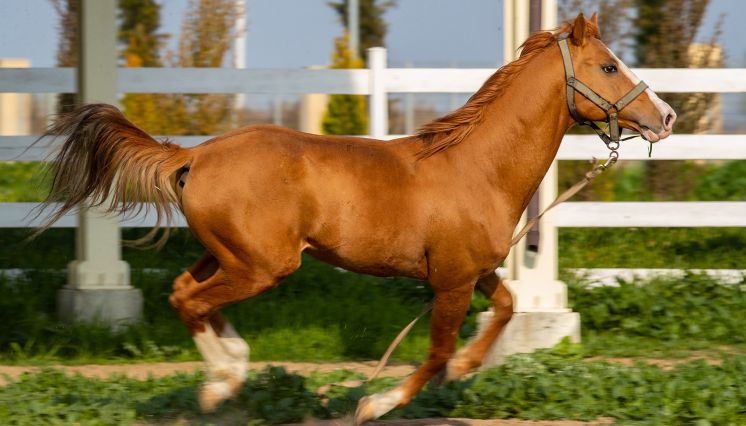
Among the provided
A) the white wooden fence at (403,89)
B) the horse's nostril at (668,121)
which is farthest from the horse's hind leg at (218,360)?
the white wooden fence at (403,89)

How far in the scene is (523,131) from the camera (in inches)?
201

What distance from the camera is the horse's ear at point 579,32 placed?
500 centimetres

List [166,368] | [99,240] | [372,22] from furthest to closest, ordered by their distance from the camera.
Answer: [372,22] → [99,240] → [166,368]

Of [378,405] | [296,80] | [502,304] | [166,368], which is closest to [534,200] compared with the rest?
[502,304]

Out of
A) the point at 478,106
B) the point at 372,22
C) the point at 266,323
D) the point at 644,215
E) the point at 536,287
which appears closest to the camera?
the point at 478,106

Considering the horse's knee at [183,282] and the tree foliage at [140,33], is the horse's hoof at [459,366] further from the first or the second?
the tree foliage at [140,33]

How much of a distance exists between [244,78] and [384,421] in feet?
11.0

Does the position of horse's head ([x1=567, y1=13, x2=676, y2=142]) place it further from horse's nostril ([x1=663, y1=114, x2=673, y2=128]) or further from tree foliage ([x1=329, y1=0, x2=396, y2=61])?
tree foliage ([x1=329, y1=0, x2=396, y2=61])

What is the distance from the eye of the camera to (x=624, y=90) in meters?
5.02

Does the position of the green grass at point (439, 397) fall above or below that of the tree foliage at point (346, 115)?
below

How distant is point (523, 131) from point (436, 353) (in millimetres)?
1153

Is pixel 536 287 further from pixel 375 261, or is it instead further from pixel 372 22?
pixel 372 22

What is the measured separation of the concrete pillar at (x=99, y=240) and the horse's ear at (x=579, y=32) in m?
3.50

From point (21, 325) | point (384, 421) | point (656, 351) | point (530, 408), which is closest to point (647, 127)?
point (530, 408)
